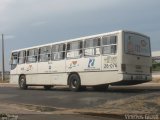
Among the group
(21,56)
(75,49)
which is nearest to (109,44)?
(75,49)

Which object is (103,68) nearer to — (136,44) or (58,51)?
(136,44)

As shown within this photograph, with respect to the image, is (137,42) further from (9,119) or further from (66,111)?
(9,119)

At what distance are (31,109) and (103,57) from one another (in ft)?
21.7

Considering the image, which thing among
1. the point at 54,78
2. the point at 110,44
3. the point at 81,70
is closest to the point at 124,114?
the point at 110,44

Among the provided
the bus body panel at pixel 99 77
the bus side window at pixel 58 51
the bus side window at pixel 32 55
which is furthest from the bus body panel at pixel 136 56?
the bus side window at pixel 32 55

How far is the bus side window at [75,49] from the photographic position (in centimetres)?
2490

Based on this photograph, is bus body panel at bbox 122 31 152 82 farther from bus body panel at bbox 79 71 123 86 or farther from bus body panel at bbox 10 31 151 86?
bus body panel at bbox 79 71 123 86

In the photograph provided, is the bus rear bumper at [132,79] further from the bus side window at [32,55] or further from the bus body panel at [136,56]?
the bus side window at [32,55]

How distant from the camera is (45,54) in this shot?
28406mm

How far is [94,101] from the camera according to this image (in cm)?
1870

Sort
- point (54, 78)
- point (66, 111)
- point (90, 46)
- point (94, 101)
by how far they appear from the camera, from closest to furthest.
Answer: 1. point (66, 111)
2. point (94, 101)
3. point (90, 46)
4. point (54, 78)

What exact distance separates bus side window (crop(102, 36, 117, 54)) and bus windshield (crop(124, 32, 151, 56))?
1.94 feet

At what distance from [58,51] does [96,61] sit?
164 inches

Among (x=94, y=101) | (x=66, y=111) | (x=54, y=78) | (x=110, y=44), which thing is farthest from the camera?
(x=54, y=78)
